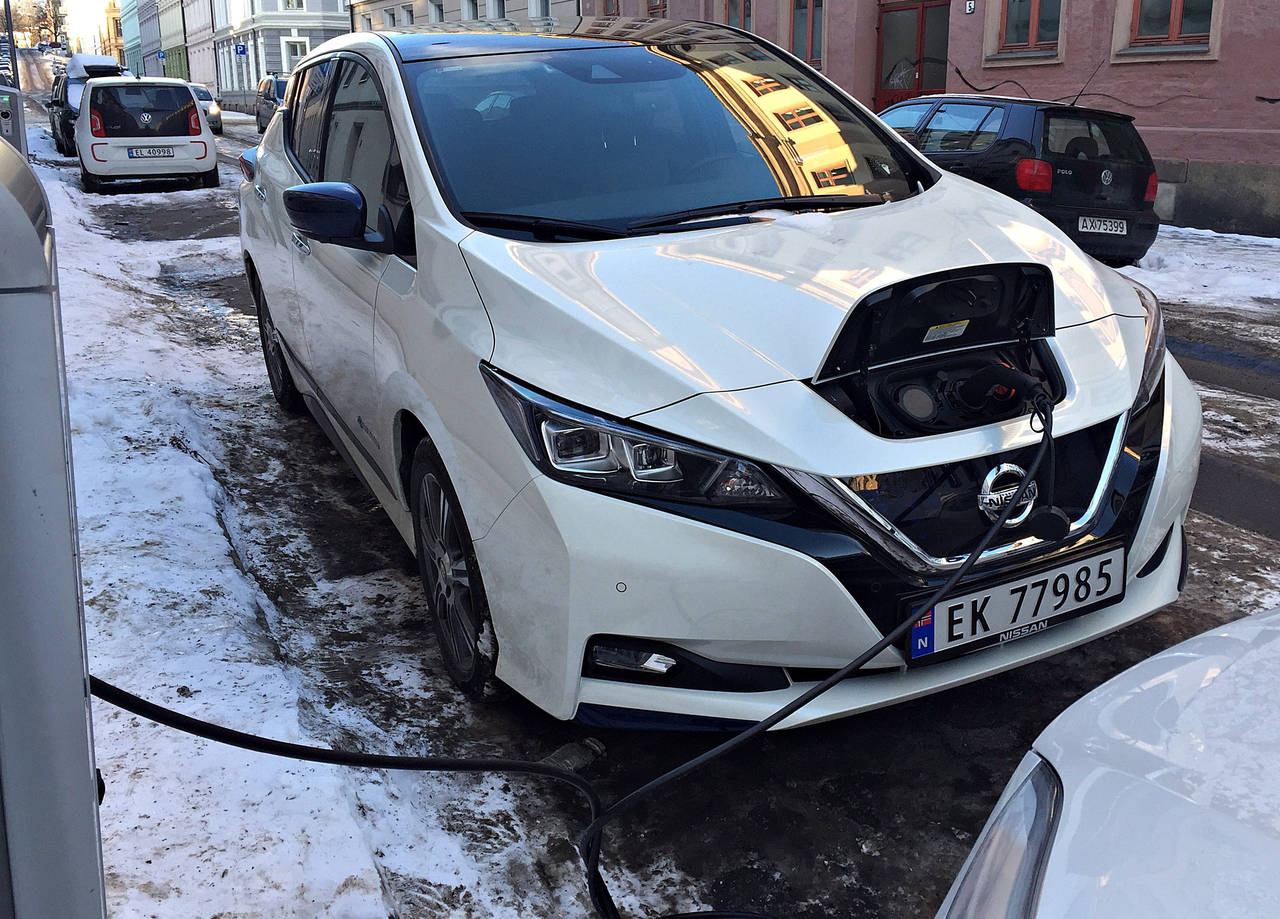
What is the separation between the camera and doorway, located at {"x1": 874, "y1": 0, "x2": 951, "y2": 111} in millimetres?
17391

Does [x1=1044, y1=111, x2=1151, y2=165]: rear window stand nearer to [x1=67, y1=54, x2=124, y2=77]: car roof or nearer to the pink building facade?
the pink building facade

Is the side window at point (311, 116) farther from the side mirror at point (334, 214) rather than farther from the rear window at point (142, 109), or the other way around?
the rear window at point (142, 109)

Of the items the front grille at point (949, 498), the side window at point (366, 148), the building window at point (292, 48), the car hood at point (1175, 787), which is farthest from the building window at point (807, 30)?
the building window at point (292, 48)

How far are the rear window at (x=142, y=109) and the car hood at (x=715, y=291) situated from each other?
50.0 ft

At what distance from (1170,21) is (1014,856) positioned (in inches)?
568

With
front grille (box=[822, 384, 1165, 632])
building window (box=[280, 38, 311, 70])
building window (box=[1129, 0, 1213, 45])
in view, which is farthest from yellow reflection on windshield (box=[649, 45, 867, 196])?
building window (box=[280, 38, 311, 70])

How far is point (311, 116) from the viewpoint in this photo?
449 cm

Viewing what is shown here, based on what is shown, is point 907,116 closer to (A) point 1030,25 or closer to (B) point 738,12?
(A) point 1030,25

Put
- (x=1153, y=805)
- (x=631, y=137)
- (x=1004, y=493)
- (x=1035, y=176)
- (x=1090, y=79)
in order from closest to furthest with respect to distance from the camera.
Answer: (x=1153, y=805)
(x=1004, y=493)
(x=631, y=137)
(x=1035, y=176)
(x=1090, y=79)

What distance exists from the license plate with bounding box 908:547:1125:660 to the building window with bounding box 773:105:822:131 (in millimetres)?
1700

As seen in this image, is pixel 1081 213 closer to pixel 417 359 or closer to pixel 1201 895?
pixel 417 359

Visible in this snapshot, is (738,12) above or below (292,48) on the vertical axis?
above

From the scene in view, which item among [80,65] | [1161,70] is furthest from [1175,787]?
[80,65]

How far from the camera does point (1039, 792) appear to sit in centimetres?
147
